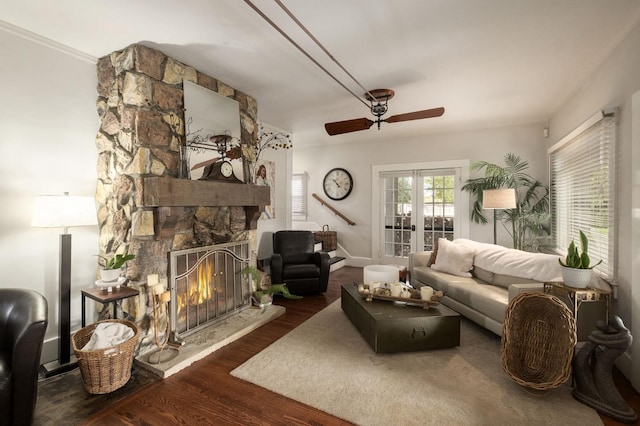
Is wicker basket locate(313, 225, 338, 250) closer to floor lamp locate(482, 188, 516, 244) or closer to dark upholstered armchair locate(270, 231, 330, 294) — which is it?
dark upholstered armchair locate(270, 231, 330, 294)

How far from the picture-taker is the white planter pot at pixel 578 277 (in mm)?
2275

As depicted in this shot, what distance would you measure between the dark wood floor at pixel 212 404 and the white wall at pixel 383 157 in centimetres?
366

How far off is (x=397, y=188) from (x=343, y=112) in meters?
2.29

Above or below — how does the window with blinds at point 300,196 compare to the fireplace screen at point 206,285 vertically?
above

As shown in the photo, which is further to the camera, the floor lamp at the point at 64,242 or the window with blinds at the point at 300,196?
the window with blinds at the point at 300,196

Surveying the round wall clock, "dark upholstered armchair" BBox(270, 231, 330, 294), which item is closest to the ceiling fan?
"dark upholstered armchair" BBox(270, 231, 330, 294)

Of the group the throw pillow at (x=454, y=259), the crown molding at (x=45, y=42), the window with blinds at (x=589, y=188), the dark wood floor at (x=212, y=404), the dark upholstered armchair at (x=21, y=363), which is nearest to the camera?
the dark upholstered armchair at (x=21, y=363)

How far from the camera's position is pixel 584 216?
327 cm

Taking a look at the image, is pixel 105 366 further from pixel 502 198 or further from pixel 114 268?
pixel 502 198

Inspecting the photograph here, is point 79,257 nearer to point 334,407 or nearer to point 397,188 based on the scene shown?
point 334,407

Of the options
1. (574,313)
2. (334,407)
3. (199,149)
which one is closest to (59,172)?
(199,149)

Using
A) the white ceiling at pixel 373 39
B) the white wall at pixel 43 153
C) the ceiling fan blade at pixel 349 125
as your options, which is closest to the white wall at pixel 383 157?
the white ceiling at pixel 373 39

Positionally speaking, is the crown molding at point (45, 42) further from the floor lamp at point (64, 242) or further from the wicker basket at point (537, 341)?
the wicker basket at point (537, 341)

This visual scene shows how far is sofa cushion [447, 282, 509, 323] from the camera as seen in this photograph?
2.76 metres
